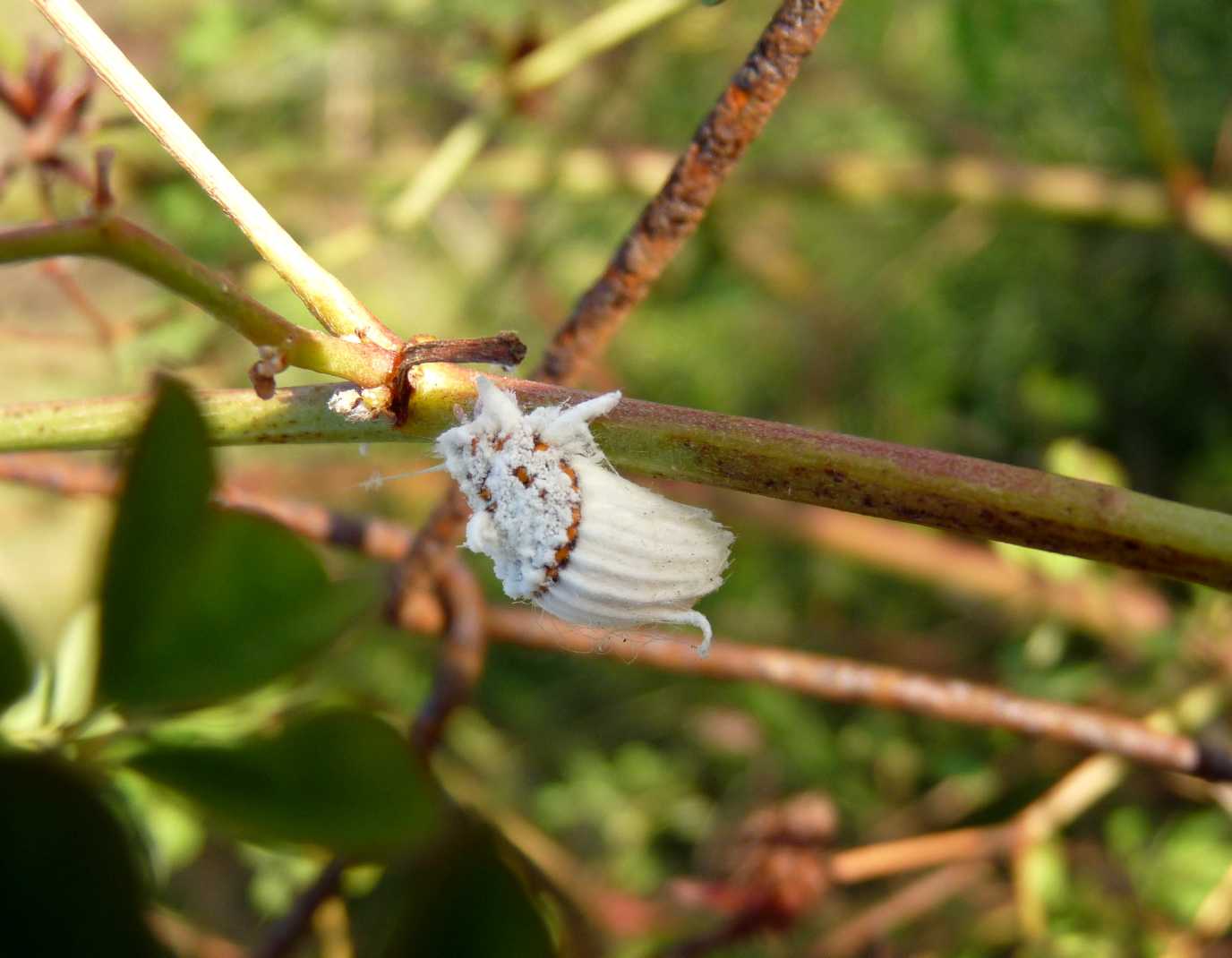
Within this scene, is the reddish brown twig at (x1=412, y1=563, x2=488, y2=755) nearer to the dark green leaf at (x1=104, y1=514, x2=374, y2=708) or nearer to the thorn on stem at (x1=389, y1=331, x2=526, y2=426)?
the dark green leaf at (x1=104, y1=514, x2=374, y2=708)

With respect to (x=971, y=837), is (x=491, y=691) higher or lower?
lower

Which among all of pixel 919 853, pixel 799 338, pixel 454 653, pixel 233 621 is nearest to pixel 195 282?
pixel 233 621

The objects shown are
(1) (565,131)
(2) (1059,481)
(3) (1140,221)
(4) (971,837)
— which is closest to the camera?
(2) (1059,481)

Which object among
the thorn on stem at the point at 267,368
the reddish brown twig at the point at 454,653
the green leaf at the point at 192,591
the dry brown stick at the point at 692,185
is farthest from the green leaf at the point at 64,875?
the reddish brown twig at the point at 454,653

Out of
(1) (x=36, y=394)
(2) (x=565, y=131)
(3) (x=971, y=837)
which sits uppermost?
(2) (x=565, y=131)

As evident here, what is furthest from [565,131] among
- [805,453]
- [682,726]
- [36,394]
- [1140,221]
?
[805,453]

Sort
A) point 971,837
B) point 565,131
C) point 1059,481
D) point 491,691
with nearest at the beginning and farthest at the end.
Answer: point 1059,481, point 971,837, point 565,131, point 491,691

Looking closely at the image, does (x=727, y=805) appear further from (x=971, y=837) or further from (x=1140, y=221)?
(x=1140, y=221)
